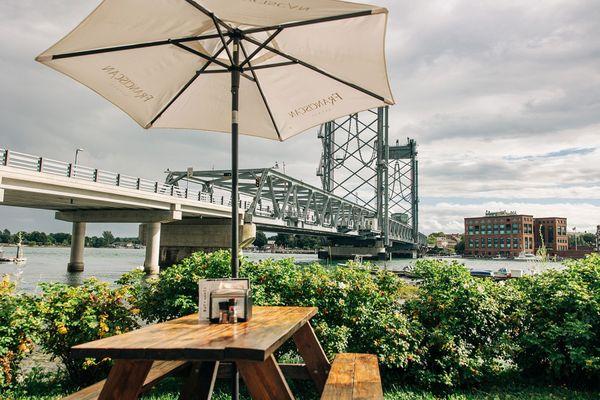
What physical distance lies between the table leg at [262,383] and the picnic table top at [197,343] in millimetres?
176

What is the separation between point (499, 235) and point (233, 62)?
133880 millimetres

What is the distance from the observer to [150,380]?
286cm

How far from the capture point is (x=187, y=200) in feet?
109

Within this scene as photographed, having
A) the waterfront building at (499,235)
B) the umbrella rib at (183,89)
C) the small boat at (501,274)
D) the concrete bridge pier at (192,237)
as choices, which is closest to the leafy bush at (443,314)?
the umbrella rib at (183,89)

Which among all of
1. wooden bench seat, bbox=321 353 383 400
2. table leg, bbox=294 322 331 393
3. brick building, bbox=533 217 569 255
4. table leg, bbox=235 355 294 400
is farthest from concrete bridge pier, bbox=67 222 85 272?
brick building, bbox=533 217 569 255

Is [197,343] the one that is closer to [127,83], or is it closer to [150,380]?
[150,380]

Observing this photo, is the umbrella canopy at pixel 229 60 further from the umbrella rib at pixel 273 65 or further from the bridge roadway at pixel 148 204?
the bridge roadway at pixel 148 204

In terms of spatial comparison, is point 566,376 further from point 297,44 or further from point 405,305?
point 297,44

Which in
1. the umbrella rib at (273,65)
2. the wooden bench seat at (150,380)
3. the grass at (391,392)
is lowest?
the grass at (391,392)

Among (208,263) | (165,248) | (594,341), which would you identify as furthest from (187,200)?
(594,341)

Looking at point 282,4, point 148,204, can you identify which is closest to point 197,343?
point 282,4

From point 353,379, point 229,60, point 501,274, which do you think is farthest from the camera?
point 501,274

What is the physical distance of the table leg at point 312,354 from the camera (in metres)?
3.67

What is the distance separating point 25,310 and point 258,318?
2.53m
